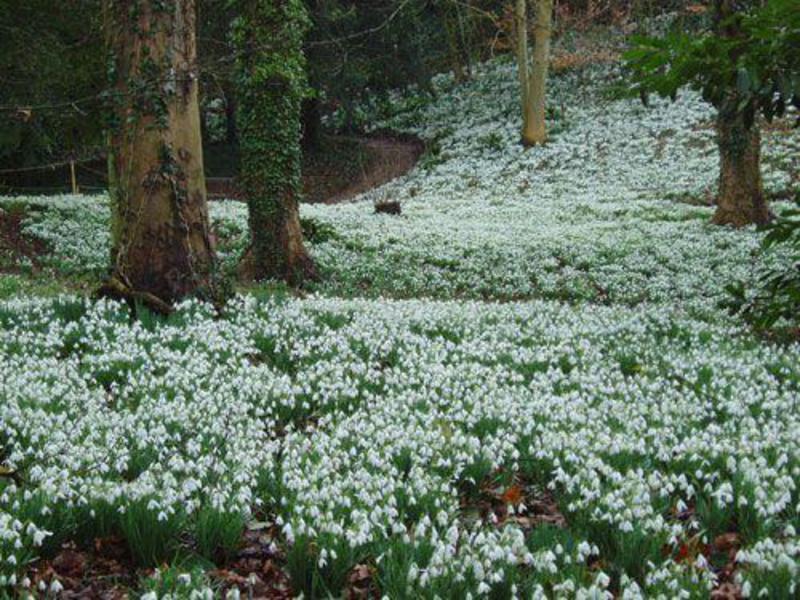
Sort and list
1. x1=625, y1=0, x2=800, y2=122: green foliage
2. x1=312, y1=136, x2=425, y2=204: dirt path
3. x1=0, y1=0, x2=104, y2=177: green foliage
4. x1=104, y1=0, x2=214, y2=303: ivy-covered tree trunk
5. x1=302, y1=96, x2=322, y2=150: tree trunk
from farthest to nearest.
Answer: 1. x1=302, y1=96, x2=322, y2=150: tree trunk
2. x1=312, y1=136, x2=425, y2=204: dirt path
3. x1=0, y1=0, x2=104, y2=177: green foliage
4. x1=104, y1=0, x2=214, y2=303: ivy-covered tree trunk
5. x1=625, y1=0, x2=800, y2=122: green foliage

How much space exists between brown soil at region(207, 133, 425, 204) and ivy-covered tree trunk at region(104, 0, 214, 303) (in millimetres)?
25348

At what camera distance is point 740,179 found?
17.7 meters

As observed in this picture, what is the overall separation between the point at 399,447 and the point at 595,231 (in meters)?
15.8

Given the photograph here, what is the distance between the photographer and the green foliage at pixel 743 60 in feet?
19.9

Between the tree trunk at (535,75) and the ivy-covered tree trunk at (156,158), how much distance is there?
80.7 feet

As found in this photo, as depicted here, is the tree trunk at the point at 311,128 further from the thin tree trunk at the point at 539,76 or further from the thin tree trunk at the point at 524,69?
the thin tree trunk at the point at 539,76

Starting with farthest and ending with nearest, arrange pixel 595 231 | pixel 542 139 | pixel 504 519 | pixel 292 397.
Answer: pixel 542 139 → pixel 595 231 → pixel 292 397 → pixel 504 519

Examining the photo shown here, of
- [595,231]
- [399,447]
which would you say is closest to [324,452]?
[399,447]

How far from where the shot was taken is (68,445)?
16.0 feet

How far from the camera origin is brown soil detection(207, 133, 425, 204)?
36219mm

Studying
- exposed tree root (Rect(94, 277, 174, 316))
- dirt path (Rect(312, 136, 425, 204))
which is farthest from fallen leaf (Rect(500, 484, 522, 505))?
dirt path (Rect(312, 136, 425, 204))

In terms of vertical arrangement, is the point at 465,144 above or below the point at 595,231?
above

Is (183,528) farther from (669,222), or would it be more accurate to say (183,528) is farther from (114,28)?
(669,222)

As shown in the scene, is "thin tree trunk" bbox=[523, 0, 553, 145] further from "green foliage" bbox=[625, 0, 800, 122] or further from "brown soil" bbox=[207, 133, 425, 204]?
"green foliage" bbox=[625, 0, 800, 122]
